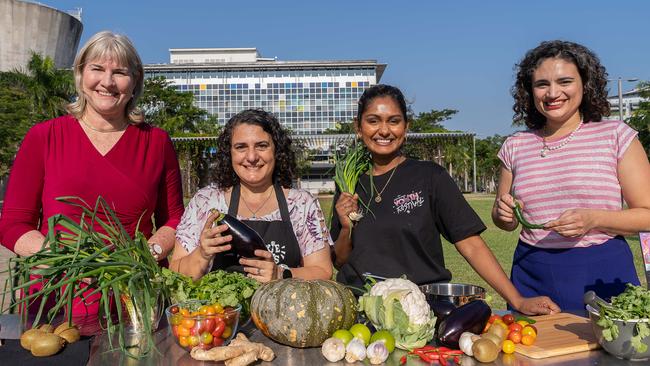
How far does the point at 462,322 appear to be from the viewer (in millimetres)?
2506

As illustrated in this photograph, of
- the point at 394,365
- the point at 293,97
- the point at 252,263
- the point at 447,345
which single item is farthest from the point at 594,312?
the point at 293,97

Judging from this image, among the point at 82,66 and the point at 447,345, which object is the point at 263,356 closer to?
the point at 447,345

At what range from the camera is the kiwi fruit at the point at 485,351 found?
235 cm

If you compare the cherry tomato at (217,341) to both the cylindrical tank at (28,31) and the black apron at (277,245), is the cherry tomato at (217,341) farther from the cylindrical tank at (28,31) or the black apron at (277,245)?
the cylindrical tank at (28,31)

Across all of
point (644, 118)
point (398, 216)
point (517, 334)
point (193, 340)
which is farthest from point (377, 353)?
point (644, 118)

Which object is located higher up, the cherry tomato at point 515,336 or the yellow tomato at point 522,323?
the yellow tomato at point 522,323

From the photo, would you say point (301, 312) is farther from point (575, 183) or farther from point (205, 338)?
point (575, 183)

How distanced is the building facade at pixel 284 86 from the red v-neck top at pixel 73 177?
101701mm

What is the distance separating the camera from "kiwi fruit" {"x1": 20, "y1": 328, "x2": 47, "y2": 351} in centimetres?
262

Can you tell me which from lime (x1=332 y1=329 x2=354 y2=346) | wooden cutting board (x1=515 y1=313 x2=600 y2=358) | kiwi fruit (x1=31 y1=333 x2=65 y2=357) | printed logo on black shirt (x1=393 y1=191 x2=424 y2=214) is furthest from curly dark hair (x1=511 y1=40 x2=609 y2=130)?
kiwi fruit (x1=31 y1=333 x2=65 y2=357)

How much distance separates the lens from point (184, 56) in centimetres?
13200

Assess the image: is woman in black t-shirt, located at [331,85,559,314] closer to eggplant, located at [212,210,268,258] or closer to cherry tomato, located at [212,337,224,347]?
eggplant, located at [212,210,268,258]

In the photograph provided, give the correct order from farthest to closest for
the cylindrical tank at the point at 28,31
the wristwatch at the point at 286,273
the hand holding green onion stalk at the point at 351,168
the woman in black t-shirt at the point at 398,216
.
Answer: the cylindrical tank at the point at 28,31 → the hand holding green onion stalk at the point at 351,168 → the woman in black t-shirt at the point at 398,216 → the wristwatch at the point at 286,273

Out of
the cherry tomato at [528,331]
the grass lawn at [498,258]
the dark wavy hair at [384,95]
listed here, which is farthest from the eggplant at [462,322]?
the grass lawn at [498,258]
